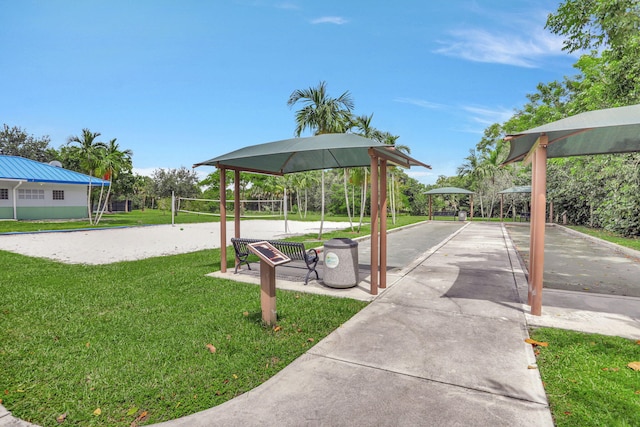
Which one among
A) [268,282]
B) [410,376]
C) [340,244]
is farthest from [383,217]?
[410,376]

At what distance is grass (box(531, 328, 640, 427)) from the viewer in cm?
254

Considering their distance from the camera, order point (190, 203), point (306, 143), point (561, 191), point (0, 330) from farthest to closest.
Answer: point (190, 203), point (561, 191), point (306, 143), point (0, 330)

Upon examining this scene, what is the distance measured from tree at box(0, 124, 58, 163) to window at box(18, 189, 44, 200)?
27944 mm

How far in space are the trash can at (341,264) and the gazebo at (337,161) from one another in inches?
19.0

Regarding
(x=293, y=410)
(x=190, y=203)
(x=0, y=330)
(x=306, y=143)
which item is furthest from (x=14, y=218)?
(x=293, y=410)

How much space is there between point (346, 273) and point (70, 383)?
4.33 metres

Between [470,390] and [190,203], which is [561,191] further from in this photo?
[190,203]

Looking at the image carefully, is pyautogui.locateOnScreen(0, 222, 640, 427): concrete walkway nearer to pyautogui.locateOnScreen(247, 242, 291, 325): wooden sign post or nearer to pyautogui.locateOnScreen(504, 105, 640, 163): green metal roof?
pyautogui.locateOnScreen(247, 242, 291, 325): wooden sign post

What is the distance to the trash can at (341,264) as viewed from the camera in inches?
247

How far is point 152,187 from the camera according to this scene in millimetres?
53062

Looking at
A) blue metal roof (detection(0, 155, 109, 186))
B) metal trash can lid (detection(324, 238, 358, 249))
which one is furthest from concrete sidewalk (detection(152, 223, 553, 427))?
blue metal roof (detection(0, 155, 109, 186))

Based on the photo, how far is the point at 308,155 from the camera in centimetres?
809

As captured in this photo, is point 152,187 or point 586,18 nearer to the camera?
point 586,18

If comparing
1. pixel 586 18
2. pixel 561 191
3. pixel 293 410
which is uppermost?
pixel 586 18
